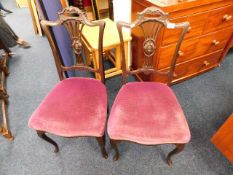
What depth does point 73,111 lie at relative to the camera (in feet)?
3.50

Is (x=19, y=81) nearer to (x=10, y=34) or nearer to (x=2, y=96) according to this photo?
(x=2, y=96)

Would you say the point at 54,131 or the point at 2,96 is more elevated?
the point at 54,131

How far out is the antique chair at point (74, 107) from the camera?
100cm

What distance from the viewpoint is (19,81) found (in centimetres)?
203

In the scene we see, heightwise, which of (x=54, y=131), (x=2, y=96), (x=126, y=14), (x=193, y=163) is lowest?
(x=193, y=163)

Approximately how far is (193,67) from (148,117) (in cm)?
106

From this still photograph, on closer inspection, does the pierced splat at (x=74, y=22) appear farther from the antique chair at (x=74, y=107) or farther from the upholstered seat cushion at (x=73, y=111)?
the upholstered seat cushion at (x=73, y=111)

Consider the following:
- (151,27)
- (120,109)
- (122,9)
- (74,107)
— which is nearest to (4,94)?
(74,107)

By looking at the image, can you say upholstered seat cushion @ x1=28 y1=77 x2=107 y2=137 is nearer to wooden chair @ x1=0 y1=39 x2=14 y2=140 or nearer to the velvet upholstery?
the velvet upholstery

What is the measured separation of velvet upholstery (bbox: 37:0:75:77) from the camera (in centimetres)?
135

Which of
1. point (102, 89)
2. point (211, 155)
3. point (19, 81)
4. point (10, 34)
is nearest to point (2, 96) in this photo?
point (19, 81)

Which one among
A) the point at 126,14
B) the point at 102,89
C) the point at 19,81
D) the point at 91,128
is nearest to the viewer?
the point at 91,128

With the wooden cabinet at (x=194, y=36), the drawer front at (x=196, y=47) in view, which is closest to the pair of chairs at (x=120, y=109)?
the wooden cabinet at (x=194, y=36)

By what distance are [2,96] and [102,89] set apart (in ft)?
3.55
